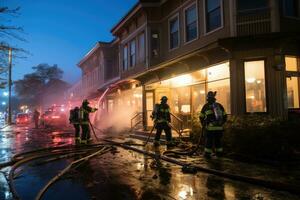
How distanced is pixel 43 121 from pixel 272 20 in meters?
25.8

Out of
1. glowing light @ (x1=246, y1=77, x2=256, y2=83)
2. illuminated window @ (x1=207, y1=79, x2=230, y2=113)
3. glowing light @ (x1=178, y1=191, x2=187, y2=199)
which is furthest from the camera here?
illuminated window @ (x1=207, y1=79, x2=230, y2=113)

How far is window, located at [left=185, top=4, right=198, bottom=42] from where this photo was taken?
15.5 m

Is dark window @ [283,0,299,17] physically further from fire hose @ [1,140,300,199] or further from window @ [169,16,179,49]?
fire hose @ [1,140,300,199]

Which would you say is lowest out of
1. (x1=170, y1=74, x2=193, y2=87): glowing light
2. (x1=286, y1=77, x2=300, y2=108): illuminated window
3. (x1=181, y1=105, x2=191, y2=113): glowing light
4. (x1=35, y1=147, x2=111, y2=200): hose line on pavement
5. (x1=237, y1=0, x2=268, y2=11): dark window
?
(x1=35, y1=147, x2=111, y2=200): hose line on pavement

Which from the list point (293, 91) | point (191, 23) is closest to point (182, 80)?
point (191, 23)

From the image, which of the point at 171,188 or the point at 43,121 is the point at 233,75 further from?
the point at 43,121

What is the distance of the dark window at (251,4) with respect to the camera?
12.2m

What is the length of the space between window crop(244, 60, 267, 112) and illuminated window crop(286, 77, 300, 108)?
124cm

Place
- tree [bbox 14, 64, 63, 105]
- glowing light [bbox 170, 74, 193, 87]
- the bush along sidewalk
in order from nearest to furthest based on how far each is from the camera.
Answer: the bush along sidewalk
glowing light [bbox 170, 74, 193, 87]
tree [bbox 14, 64, 63, 105]

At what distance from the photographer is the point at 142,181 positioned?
22.8 feet

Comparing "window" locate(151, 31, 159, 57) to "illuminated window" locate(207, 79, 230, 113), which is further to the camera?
"window" locate(151, 31, 159, 57)

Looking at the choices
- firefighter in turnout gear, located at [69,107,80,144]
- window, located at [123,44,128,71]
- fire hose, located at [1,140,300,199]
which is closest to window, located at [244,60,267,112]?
fire hose, located at [1,140,300,199]

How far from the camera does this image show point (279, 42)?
11.4 m

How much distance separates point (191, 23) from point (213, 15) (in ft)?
6.39
